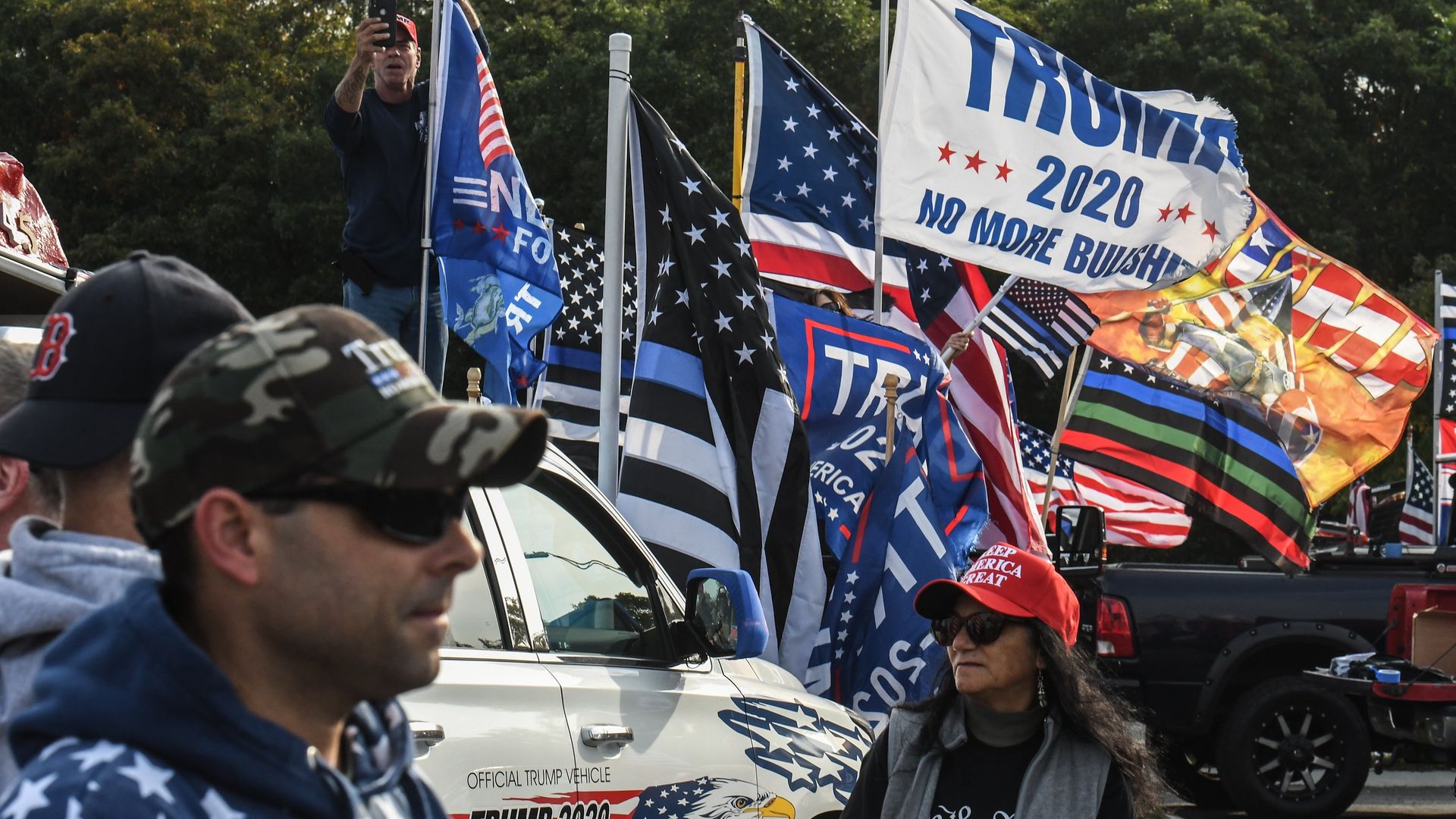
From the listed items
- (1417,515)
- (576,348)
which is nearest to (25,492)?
(576,348)

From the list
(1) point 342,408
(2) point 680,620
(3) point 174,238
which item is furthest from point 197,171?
(1) point 342,408

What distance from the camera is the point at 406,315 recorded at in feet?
22.0

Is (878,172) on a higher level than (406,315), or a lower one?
higher

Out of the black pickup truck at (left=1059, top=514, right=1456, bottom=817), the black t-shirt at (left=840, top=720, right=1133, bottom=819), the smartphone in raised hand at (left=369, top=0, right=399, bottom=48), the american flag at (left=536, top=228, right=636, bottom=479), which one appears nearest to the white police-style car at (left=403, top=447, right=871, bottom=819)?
the black t-shirt at (left=840, top=720, right=1133, bottom=819)

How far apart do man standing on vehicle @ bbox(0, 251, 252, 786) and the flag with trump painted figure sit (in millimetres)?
11005

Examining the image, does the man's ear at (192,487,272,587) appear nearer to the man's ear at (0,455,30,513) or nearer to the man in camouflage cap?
the man in camouflage cap

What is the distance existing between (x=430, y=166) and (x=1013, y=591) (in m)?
3.78

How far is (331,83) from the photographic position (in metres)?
25.3

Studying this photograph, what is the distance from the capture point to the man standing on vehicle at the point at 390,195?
6.41 metres

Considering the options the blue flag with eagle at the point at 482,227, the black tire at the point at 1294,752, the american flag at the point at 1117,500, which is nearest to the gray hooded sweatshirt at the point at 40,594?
the blue flag with eagle at the point at 482,227

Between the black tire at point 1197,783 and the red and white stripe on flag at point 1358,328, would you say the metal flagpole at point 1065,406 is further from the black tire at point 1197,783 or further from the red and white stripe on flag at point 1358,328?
the red and white stripe on flag at point 1358,328

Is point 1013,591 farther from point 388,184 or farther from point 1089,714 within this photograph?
point 388,184

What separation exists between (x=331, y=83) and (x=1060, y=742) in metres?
23.4

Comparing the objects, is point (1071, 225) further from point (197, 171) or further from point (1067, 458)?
point (197, 171)
